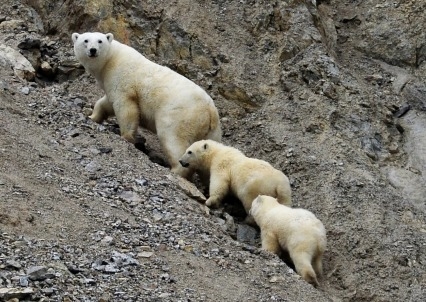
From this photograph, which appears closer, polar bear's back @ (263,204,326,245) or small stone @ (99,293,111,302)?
small stone @ (99,293,111,302)

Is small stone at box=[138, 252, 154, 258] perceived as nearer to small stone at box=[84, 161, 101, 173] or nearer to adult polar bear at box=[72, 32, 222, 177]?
small stone at box=[84, 161, 101, 173]

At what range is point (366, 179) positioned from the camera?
11117mm

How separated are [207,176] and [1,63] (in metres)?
3.71

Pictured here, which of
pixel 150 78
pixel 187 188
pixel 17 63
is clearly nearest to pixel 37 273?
pixel 187 188

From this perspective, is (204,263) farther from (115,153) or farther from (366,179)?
(366,179)

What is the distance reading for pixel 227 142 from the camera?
495 inches

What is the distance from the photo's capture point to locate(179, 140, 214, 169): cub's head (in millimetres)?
10555

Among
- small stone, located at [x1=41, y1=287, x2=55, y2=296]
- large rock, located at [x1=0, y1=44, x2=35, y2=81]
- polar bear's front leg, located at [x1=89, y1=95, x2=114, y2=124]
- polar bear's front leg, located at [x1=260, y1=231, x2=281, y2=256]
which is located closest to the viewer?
small stone, located at [x1=41, y1=287, x2=55, y2=296]

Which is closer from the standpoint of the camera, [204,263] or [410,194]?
[204,263]

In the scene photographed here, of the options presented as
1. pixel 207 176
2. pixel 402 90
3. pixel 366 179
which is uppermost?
pixel 402 90

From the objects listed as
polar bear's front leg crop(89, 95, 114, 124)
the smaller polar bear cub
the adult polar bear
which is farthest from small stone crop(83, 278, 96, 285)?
polar bear's front leg crop(89, 95, 114, 124)

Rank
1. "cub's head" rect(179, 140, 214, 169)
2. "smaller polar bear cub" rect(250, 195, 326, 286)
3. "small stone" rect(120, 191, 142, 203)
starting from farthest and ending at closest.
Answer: "cub's head" rect(179, 140, 214, 169) → "small stone" rect(120, 191, 142, 203) → "smaller polar bear cub" rect(250, 195, 326, 286)

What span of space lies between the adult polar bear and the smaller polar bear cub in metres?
1.58

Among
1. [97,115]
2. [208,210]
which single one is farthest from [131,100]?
[208,210]
